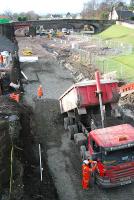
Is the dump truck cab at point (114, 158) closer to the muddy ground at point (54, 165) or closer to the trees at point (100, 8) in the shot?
the muddy ground at point (54, 165)

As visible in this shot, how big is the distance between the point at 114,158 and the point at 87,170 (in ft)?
3.97

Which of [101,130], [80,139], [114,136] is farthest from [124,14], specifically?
[114,136]

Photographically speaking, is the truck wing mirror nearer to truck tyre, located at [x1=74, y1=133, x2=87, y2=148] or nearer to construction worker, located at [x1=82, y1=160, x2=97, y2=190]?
construction worker, located at [x1=82, y1=160, x2=97, y2=190]

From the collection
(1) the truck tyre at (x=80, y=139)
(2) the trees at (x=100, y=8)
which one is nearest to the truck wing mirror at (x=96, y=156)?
(1) the truck tyre at (x=80, y=139)

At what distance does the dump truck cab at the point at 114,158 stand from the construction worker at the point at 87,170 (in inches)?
9.1

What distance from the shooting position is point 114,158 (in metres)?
12.8

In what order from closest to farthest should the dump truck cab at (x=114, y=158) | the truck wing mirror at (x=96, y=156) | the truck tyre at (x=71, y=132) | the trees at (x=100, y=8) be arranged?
the dump truck cab at (x=114, y=158) → the truck wing mirror at (x=96, y=156) → the truck tyre at (x=71, y=132) → the trees at (x=100, y=8)

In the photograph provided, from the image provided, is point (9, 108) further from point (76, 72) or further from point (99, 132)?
point (76, 72)

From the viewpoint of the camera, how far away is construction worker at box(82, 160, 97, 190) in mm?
13234

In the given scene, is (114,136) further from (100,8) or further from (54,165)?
(100,8)

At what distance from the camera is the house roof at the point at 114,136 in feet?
41.9

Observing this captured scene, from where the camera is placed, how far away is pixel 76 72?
123 feet

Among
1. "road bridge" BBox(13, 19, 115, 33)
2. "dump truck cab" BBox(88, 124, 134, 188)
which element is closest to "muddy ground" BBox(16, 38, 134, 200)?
"dump truck cab" BBox(88, 124, 134, 188)

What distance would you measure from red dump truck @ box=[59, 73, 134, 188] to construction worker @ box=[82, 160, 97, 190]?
0.75ft
